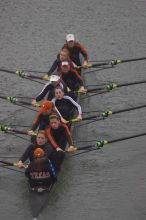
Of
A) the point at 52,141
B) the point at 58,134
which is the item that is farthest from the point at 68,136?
the point at 52,141

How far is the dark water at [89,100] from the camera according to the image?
19969 mm

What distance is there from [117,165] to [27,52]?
10.8 meters

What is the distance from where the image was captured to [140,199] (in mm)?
20109

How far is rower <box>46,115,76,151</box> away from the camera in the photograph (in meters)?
20.3

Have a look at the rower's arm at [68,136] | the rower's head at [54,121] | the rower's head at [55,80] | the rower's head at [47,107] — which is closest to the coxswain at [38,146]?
the rower's head at [54,121]

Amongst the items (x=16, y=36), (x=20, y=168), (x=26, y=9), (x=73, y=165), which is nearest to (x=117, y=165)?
A: (x=73, y=165)

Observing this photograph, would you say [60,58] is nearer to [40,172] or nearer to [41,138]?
[41,138]

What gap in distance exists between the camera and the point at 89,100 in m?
25.7

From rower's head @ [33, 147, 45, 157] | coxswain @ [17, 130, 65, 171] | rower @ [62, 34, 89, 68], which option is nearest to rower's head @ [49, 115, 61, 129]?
coxswain @ [17, 130, 65, 171]

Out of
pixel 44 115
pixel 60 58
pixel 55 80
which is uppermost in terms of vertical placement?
pixel 60 58

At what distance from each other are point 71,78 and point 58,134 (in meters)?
3.84

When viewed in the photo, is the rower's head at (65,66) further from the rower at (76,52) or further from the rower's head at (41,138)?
the rower's head at (41,138)


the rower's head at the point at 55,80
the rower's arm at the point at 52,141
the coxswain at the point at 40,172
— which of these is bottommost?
the coxswain at the point at 40,172

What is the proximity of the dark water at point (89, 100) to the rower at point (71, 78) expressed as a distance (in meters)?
0.92
